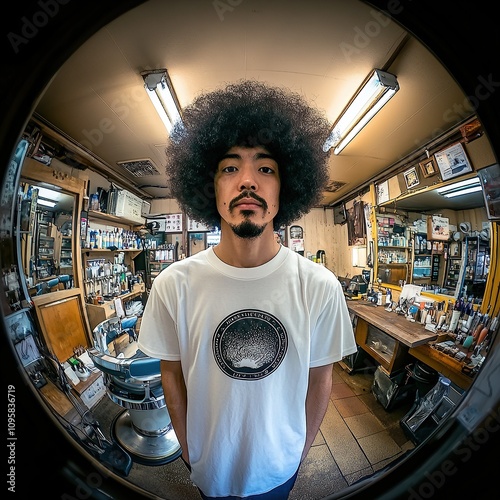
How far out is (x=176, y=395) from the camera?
641 mm

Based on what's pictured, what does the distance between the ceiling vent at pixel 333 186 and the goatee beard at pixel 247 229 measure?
0.53 metres

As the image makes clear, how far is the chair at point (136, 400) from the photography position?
59 centimetres

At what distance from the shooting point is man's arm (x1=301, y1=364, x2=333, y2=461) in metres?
0.68

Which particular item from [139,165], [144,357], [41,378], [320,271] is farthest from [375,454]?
[139,165]

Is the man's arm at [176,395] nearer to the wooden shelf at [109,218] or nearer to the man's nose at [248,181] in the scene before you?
the wooden shelf at [109,218]

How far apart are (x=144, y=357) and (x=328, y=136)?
117cm

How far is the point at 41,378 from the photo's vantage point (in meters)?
0.43

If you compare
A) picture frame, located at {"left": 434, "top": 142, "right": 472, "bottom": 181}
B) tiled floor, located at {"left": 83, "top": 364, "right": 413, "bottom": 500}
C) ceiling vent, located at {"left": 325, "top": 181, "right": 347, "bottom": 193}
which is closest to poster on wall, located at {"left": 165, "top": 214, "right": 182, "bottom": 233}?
tiled floor, located at {"left": 83, "top": 364, "right": 413, "bottom": 500}

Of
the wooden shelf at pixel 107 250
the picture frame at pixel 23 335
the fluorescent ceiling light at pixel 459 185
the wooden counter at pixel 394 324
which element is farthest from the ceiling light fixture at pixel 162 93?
the wooden counter at pixel 394 324

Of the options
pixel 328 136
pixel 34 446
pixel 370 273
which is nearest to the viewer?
pixel 34 446

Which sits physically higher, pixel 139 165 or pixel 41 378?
pixel 139 165

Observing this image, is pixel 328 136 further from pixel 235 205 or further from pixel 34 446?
pixel 34 446

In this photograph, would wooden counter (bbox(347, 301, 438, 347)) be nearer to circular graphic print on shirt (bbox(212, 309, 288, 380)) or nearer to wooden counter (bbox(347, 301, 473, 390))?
wooden counter (bbox(347, 301, 473, 390))

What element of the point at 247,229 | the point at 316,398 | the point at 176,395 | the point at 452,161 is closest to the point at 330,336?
the point at 316,398
